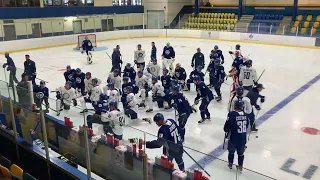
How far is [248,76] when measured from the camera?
841cm

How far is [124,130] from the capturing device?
13.9 ft

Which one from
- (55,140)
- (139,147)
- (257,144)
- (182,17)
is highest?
(182,17)

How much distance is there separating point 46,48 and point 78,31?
4.55m

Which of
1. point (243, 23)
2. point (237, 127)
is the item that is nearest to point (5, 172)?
point (237, 127)

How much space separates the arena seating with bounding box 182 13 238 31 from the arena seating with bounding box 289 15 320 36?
4.84m

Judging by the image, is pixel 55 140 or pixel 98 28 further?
pixel 98 28

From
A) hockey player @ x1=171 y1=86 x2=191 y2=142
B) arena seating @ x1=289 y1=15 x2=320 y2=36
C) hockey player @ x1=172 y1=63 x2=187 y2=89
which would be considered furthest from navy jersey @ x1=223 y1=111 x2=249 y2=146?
arena seating @ x1=289 y1=15 x2=320 y2=36

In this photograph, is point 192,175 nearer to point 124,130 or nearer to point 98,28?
point 124,130

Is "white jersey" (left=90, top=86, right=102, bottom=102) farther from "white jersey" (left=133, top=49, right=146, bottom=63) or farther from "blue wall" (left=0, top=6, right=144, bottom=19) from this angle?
"blue wall" (left=0, top=6, right=144, bottom=19)

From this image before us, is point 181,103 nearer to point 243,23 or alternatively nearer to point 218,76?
point 218,76

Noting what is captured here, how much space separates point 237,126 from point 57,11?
2124cm

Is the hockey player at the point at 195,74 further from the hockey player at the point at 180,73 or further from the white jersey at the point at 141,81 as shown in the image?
the white jersey at the point at 141,81

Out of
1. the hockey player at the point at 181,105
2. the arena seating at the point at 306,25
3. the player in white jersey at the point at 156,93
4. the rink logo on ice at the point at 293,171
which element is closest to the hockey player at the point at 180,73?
the player in white jersey at the point at 156,93

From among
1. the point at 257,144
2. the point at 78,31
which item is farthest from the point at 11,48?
the point at 257,144
